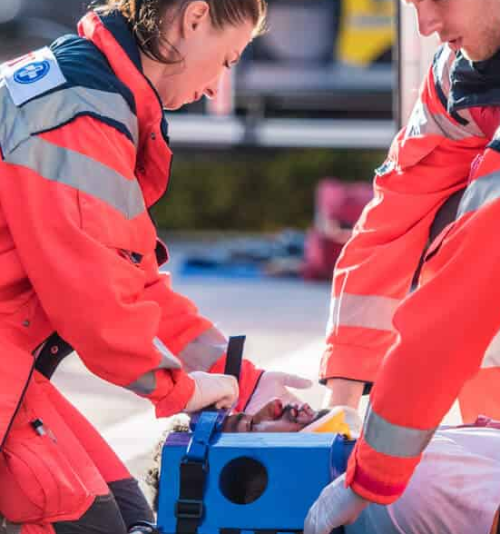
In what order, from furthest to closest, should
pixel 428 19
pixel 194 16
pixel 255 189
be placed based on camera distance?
pixel 255 189
pixel 194 16
pixel 428 19

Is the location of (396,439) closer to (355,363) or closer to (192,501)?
(192,501)

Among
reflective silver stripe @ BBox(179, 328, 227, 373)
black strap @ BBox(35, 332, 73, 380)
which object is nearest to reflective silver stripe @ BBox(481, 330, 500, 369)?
reflective silver stripe @ BBox(179, 328, 227, 373)

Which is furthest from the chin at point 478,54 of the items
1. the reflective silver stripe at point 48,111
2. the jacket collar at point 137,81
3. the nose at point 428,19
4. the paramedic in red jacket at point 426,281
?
the reflective silver stripe at point 48,111

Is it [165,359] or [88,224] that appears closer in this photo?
[88,224]

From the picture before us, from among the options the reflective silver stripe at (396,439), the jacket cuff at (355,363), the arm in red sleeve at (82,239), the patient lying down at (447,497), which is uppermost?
the arm in red sleeve at (82,239)

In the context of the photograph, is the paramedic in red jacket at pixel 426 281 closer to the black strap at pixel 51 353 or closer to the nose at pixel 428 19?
the nose at pixel 428 19

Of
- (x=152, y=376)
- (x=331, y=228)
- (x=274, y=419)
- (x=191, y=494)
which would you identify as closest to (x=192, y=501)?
(x=191, y=494)

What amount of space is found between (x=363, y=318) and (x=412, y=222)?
30cm

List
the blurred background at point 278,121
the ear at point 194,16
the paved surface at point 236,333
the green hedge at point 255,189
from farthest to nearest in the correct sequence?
the green hedge at point 255,189 → the blurred background at point 278,121 → the paved surface at point 236,333 → the ear at point 194,16

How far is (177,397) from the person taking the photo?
10.9 feet

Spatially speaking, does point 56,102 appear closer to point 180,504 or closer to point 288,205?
point 180,504

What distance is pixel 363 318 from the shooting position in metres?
3.97

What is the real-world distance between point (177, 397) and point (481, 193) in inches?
35.4

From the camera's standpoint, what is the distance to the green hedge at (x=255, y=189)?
15.0 meters
